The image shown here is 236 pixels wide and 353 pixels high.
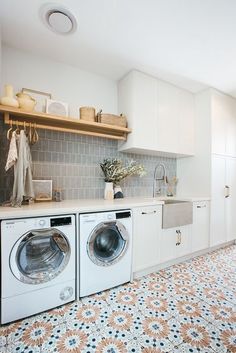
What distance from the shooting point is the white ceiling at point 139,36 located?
151 centimetres

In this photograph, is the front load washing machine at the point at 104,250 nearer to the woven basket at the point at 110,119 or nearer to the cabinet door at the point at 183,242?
the cabinet door at the point at 183,242

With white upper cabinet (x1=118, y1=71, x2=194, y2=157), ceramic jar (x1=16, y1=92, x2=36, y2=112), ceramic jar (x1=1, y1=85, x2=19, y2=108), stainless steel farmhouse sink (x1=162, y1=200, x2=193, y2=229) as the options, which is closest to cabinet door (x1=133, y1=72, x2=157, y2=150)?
white upper cabinet (x1=118, y1=71, x2=194, y2=157)

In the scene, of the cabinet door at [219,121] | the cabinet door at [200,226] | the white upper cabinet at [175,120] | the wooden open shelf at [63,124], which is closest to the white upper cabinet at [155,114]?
the white upper cabinet at [175,120]

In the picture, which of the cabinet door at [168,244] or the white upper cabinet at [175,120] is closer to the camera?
the cabinet door at [168,244]

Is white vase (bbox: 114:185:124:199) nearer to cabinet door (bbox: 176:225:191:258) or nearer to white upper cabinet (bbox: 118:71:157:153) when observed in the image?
white upper cabinet (bbox: 118:71:157:153)

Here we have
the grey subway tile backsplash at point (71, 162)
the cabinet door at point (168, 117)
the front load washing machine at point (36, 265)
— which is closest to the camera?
the front load washing machine at point (36, 265)

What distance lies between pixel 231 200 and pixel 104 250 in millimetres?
2448

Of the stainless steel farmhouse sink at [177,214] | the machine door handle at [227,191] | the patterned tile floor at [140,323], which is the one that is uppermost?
the machine door handle at [227,191]

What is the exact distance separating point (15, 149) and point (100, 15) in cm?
141

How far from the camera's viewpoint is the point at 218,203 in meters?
2.90

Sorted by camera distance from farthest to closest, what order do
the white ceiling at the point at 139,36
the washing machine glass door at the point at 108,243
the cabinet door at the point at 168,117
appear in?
1. the cabinet door at the point at 168,117
2. the washing machine glass door at the point at 108,243
3. the white ceiling at the point at 139,36

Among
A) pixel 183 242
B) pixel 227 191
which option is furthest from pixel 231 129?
pixel 183 242

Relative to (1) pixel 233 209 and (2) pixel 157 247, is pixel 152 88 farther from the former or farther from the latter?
(1) pixel 233 209

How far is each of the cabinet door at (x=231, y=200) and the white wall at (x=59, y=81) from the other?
7.09ft
